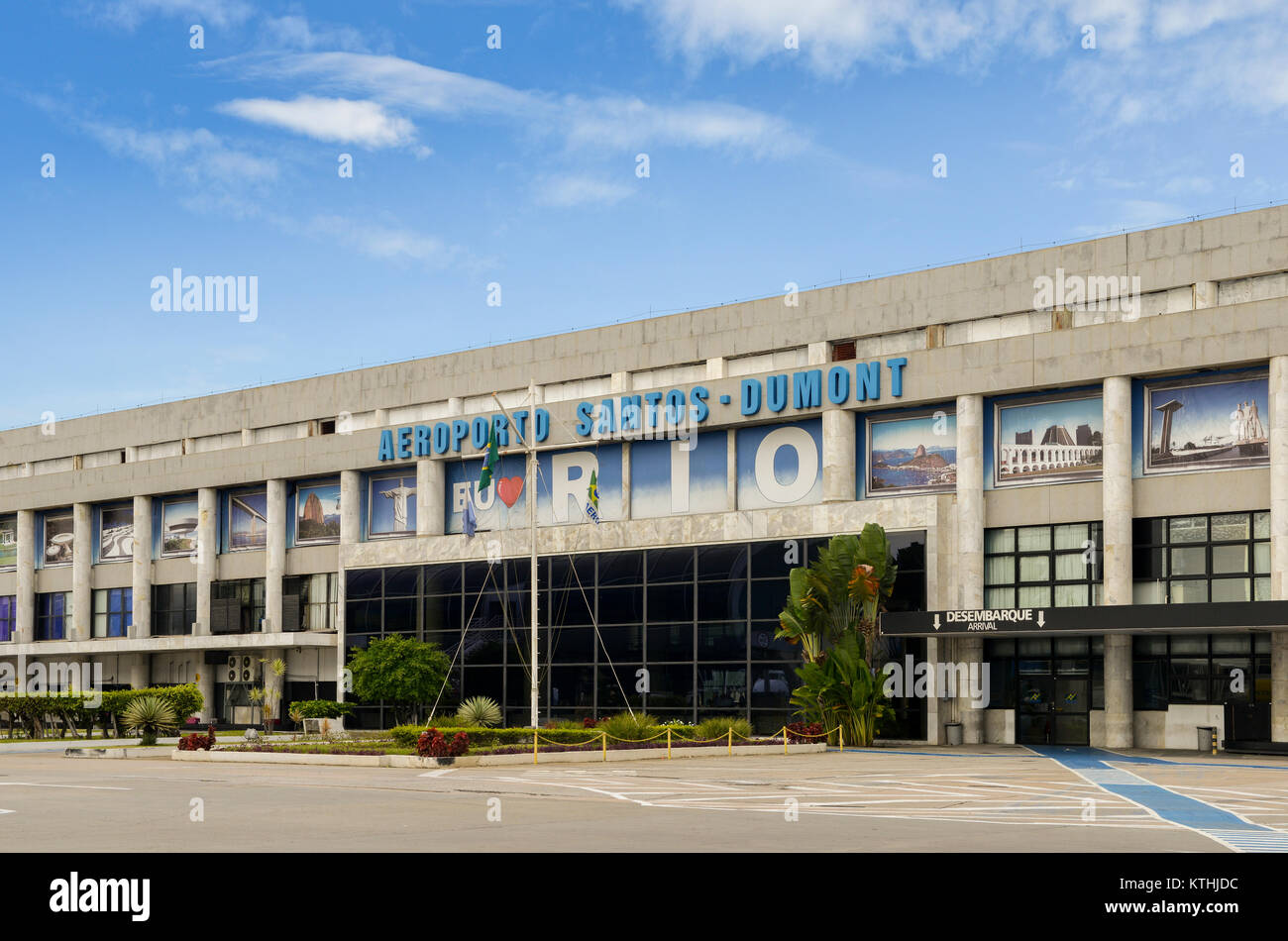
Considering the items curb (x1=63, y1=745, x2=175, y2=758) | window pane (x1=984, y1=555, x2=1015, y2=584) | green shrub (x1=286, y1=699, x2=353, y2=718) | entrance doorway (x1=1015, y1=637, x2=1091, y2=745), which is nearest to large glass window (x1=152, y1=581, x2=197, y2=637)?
green shrub (x1=286, y1=699, x2=353, y2=718)

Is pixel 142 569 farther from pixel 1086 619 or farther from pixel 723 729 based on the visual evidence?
pixel 1086 619

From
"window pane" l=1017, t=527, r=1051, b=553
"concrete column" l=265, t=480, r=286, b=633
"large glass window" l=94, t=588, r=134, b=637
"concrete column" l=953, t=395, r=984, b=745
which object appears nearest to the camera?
"window pane" l=1017, t=527, r=1051, b=553

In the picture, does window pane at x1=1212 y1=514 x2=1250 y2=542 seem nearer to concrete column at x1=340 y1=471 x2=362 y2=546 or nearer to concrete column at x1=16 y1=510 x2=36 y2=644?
concrete column at x1=340 y1=471 x2=362 y2=546

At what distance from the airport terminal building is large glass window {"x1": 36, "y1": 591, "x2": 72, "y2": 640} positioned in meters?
7.16

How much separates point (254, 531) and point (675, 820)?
182 feet

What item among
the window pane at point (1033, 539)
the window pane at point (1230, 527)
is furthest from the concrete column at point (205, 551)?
the window pane at point (1230, 527)

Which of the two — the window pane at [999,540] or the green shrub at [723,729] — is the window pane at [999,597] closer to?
the window pane at [999,540]

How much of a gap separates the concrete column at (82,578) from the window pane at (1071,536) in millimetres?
53086

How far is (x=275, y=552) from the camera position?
70.7 meters

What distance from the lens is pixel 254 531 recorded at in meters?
72.6

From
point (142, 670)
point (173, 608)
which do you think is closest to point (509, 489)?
point (173, 608)

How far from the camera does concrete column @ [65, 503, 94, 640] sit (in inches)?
3086

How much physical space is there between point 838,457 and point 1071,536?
871cm
